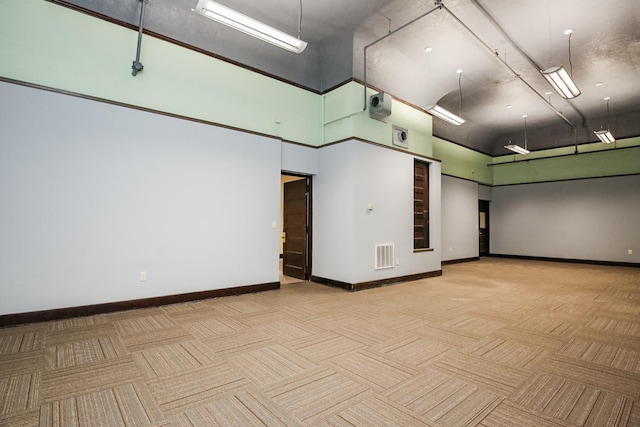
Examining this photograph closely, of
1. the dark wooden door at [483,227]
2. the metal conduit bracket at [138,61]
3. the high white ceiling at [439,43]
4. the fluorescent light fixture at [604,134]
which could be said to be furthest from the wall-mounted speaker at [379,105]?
the dark wooden door at [483,227]

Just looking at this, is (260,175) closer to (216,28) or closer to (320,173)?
(320,173)

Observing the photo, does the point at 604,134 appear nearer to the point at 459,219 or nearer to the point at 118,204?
the point at 459,219

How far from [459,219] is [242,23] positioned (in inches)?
325

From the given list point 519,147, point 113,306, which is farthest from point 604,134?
point 113,306

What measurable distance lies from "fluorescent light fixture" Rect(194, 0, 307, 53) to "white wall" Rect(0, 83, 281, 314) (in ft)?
5.73

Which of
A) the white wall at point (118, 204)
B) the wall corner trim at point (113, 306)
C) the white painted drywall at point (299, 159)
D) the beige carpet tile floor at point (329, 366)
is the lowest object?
the beige carpet tile floor at point (329, 366)

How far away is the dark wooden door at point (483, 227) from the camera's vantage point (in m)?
11.2

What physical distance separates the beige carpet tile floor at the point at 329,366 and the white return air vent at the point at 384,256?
4.42ft

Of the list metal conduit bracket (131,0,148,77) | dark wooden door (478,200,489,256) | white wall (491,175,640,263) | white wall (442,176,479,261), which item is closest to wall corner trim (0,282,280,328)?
metal conduit bracket (131,0,148,77)

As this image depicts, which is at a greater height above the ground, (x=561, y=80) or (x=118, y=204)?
(x=561, y=80)

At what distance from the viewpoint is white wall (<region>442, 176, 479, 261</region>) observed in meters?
8.98

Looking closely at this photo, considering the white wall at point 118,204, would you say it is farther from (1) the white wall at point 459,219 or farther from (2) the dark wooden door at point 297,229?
(1) the white wall at point 459,219

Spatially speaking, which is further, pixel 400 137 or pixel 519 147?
pixel 519 147

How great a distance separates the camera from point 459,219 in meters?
9.45
